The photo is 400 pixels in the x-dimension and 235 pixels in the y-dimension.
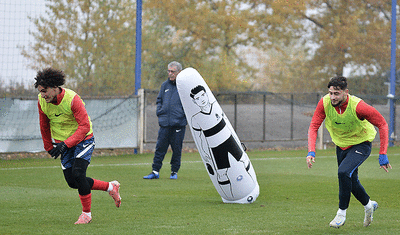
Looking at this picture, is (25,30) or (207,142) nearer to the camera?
(207,142)

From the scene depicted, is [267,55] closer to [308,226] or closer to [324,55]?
[324,55]

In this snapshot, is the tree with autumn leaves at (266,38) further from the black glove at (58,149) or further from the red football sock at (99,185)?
the black glove at (58,149)

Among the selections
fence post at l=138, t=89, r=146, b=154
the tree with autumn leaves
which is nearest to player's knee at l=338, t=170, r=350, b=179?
fence post at l=138, t=89, r=146, b=154

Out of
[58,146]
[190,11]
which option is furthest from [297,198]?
[190,11]

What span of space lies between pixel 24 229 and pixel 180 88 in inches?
104

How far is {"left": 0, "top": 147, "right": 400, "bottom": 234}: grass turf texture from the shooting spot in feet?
18.0

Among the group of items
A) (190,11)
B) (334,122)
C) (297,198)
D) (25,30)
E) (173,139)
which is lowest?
(297,198)

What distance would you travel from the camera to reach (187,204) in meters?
7.00

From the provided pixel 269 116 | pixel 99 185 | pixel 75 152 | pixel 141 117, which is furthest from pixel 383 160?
pixel 269 116

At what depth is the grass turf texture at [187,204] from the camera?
5.48 m

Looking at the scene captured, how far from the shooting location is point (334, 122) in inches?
227

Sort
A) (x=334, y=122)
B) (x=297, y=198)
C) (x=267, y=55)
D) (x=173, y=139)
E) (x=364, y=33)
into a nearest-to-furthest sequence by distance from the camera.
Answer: (x=334, y=122) → (x=297, y=198) → (x=173, y=139) → (x=364, y=33) → (x=267, y=55)

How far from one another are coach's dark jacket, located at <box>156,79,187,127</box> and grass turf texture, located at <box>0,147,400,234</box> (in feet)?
3.46

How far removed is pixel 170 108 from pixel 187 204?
9.02 feet
